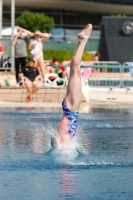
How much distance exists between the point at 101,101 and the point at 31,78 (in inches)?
75.2

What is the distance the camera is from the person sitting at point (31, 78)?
1650 cm

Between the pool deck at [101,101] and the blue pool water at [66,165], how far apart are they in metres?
3.98

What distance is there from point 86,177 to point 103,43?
77.4 ft

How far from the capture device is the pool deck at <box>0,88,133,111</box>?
15.8m

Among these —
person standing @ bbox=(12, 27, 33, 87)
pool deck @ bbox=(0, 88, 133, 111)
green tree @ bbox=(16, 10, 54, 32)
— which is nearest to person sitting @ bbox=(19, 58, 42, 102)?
pool deck @ bbox=(0, 88, 133, 111)

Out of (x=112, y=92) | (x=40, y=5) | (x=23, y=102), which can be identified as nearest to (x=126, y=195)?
(x=23, y=102)

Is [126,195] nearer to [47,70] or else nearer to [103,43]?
[47,70]

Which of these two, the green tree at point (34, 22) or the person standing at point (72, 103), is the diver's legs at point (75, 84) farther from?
the green tree at point (34, 22)

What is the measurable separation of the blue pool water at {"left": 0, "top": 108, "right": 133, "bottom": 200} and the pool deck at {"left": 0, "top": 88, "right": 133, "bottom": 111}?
398 centimetres

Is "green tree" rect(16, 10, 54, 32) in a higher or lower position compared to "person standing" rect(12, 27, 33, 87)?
higher

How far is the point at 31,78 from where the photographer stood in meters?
17.3

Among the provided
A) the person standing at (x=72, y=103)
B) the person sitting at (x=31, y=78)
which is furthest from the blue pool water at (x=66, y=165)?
the person sitting at (x=31, y=78)

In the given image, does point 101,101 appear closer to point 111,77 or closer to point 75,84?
point 111,77

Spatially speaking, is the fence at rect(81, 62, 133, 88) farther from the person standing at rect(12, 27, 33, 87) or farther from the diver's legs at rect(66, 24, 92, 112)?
the diver's legs at rect(66, 24, 92, 112)
